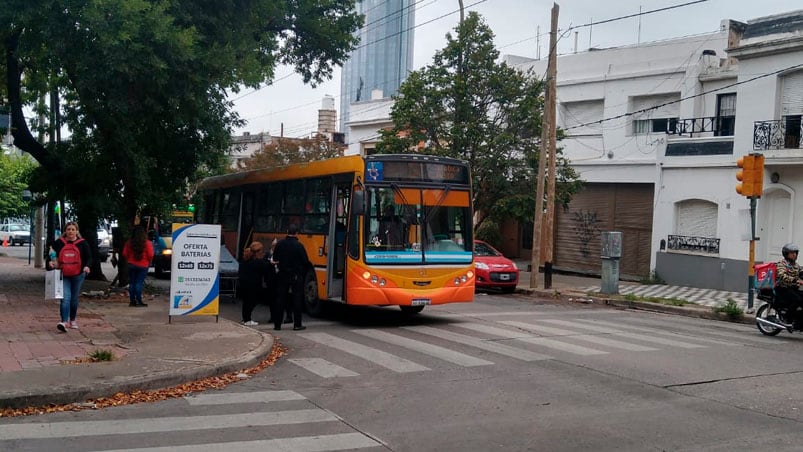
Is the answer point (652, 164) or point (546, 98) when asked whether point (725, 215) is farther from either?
point (546, 98)

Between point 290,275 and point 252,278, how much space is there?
1.31 m

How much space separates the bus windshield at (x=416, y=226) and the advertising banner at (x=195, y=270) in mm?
2797

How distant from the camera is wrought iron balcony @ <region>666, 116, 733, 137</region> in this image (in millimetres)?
25812

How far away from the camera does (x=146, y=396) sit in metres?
8.29

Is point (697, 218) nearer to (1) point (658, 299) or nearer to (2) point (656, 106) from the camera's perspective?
(2) point (656, 106)

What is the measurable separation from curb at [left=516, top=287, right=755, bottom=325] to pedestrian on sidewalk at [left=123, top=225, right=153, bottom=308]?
12.1m

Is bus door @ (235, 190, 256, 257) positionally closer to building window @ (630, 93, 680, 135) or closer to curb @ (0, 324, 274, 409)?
curb @ (0, 324, 274, 409)

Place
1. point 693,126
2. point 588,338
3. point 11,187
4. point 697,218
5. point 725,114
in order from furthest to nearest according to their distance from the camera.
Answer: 1. point 11,187
2. point 693,126
3. point 697,218
4. point 725,114
5. point 588,338

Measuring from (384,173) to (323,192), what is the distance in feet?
5.62

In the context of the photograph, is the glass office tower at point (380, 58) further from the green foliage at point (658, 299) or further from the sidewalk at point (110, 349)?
the sidewalk at point (110, 349)

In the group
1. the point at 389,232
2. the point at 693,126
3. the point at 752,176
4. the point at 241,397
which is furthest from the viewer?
the point at 693,126

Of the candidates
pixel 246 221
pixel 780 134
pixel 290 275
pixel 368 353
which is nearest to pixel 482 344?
pixel 368 353

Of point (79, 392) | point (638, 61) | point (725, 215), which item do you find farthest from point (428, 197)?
point (638, 61)

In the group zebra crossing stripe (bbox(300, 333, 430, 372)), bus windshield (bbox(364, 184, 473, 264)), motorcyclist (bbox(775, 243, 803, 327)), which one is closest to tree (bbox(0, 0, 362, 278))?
bus windshield (bbox(364, 184, 473, 264))
